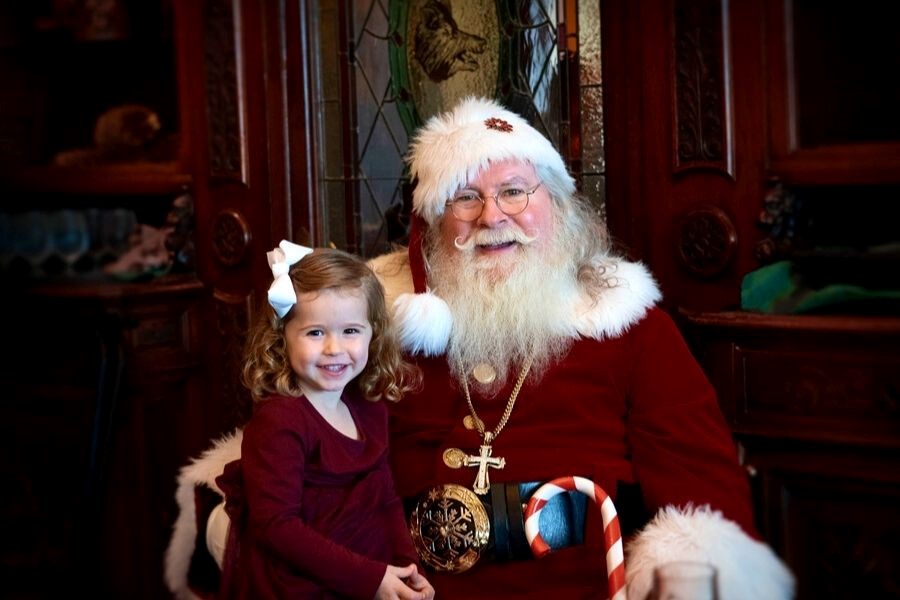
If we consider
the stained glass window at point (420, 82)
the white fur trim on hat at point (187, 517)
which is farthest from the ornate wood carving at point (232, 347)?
the white fur trim on hat at point (187, 517)

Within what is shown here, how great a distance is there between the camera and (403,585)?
1.94 meters

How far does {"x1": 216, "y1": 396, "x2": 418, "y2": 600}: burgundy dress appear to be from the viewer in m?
1.90

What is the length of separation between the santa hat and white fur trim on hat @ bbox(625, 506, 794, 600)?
59 centimetres

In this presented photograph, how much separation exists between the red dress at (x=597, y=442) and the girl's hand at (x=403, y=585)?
23 centimetres

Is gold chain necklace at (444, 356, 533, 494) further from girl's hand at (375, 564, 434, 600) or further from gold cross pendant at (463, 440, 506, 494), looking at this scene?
girl's hand at (375, 564, 434, 600)

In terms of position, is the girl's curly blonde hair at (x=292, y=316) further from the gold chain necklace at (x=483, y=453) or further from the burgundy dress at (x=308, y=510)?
the gold chain necklace at (x=483, y=453)

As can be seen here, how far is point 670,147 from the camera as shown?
249cm

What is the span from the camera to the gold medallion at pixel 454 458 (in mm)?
2273

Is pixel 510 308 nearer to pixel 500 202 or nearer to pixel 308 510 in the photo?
pixel 500 202

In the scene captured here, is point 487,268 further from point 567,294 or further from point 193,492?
point 193,492

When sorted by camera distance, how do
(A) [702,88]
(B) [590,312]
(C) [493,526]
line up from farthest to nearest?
(A) [702,88]
(B) [590,312]
(C) [493,526]

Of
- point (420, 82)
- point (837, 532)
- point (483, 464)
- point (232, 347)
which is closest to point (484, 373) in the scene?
point (483, 464)

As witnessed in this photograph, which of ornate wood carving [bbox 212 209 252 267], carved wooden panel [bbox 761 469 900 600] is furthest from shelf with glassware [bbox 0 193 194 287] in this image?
carved wooden panel [bbox 761 469 900 600]

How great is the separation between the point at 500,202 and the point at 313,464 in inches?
26.8
